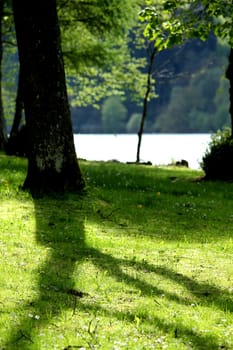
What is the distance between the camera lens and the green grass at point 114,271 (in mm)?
7492

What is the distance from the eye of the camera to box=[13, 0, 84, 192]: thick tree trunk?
16.9 m

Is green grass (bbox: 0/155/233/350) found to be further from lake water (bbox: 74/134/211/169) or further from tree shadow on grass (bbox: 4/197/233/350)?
lake water (bbox: 74/134/211/169)

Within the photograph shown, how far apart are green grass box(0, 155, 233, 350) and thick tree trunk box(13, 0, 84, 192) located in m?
0.83

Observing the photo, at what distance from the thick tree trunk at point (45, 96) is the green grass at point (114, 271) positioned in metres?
0.83

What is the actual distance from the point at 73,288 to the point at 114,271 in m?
1.30

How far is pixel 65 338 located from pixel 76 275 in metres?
2.88

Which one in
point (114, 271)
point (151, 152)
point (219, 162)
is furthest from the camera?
point (151, 152)

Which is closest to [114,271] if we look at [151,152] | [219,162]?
[219,162]

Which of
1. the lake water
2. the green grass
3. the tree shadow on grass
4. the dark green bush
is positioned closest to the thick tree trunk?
the green grass

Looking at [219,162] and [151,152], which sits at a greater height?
[219,162]

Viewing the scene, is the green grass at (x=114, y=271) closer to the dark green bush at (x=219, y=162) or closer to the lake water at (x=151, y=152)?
the dark green bush at (x=219, y=162)

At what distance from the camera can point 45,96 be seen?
16.9 metres

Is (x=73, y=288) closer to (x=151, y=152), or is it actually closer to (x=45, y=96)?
(x=45, y=96)

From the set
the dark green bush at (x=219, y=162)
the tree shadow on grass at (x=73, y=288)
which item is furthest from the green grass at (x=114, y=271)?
the dark green bush at (x=219, y=162)
